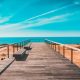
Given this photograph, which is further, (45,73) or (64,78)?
(45,73)

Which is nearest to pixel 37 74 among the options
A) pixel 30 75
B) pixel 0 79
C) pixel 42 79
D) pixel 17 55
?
pixel 30 75

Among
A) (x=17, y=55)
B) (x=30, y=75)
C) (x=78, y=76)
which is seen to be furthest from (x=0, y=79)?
(x=17, y=55)

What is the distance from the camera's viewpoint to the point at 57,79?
29.9ft

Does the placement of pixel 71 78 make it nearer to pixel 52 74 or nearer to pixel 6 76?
pixel 52 74

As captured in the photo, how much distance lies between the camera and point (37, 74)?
33.2 ft

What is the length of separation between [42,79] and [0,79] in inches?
56.2

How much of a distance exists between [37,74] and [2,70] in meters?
1.49

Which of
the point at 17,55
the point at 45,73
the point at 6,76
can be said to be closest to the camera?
the point at 6,76

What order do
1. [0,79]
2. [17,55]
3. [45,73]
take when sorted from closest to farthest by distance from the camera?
[0,79] → [45,73] → [17,55]

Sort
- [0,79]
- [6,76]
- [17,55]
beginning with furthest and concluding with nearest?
[17,55] → [6,76] → [0,79]

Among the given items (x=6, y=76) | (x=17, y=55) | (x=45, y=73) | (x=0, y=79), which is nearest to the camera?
(x=0, y=79)

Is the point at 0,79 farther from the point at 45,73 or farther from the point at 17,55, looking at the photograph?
the point at 17,55

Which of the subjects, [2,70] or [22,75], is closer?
[22,75]

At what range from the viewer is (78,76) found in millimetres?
9734
